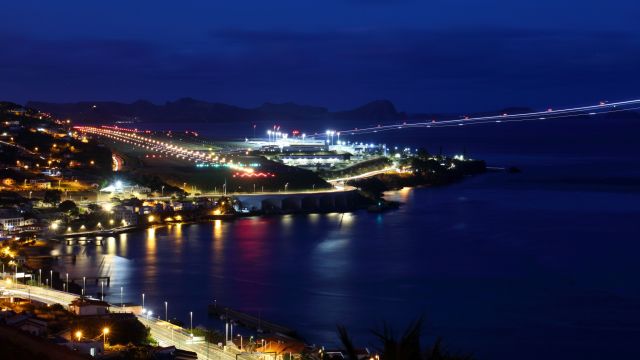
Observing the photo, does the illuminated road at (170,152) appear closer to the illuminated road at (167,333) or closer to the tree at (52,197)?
the tree at (52,197)

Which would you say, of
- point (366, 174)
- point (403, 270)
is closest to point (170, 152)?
point (366, 174)

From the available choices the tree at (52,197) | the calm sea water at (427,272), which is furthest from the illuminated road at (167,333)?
the tree at (52,197)

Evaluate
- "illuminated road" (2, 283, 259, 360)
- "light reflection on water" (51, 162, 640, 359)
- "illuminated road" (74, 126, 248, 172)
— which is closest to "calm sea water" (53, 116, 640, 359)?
"light reflection on water" (51, 162, 640, 359)

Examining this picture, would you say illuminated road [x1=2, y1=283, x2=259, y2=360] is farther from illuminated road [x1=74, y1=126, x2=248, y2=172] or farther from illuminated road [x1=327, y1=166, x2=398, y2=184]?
illuminated road [x1=327, y1=166, x2=398, y2=184]

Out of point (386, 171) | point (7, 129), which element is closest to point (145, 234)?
point (386, 171)

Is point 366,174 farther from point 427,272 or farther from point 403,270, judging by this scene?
point 427,272
